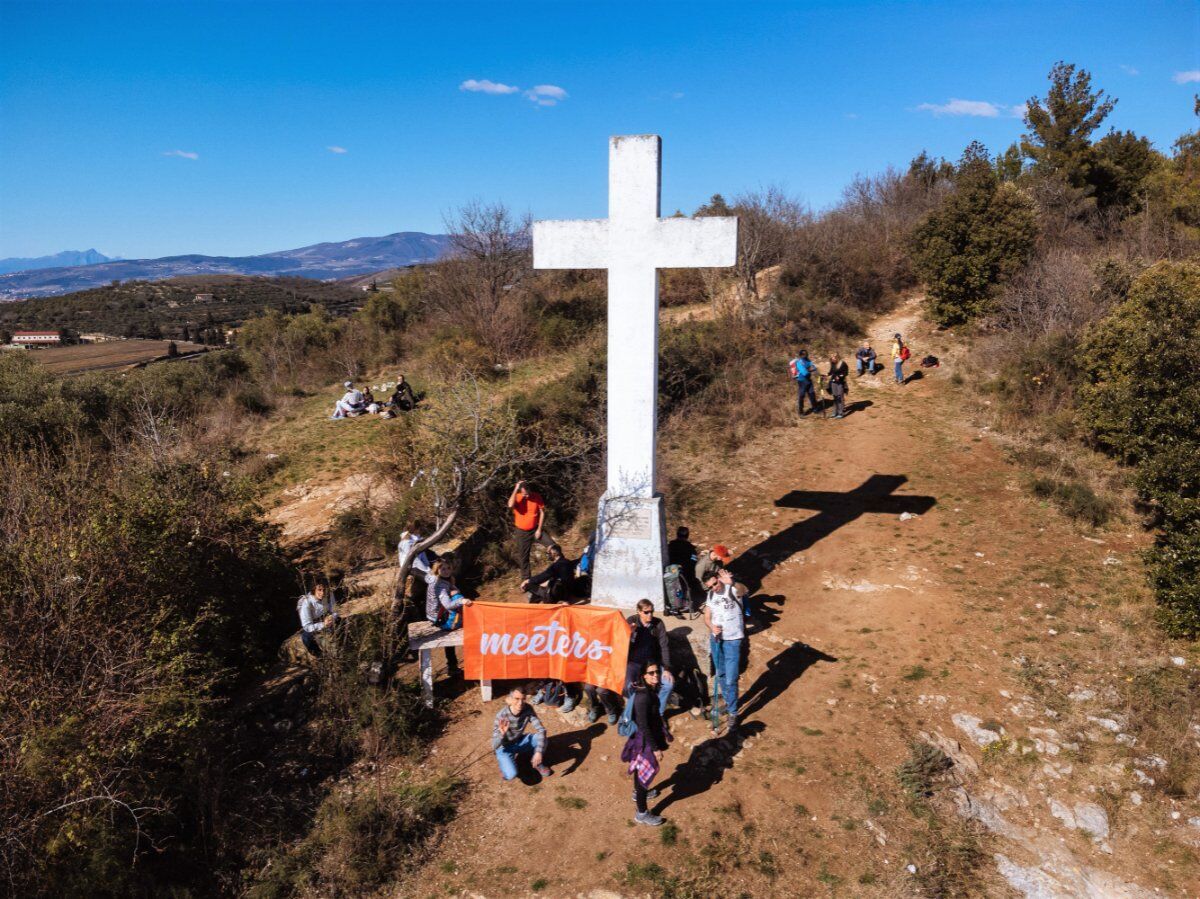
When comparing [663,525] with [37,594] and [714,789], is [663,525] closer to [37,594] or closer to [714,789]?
[714,789]

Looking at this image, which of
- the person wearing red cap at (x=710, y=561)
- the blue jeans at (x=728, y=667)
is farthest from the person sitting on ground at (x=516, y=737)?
the person wearing red cap at (x=710, y=561)

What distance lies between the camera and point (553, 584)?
8.80m

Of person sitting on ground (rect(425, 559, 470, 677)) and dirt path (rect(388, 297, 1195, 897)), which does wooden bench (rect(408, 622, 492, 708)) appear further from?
dirt path (rect(388, 297, 1195, 897))

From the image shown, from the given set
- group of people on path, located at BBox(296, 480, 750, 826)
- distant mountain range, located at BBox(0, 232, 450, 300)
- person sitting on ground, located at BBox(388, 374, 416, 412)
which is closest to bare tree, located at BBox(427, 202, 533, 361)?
person sitting on ground, located at BBox(388, 374, 416, 412)

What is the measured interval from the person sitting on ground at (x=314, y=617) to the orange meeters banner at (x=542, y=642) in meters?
1.99

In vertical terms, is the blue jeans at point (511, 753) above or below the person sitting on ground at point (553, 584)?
below

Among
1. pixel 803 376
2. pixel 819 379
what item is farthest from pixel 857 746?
pixel 819 379

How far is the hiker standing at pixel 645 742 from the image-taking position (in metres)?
5.82

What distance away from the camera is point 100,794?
551 centimetres

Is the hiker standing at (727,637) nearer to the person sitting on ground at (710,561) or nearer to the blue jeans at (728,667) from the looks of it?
the blue jeans at (728,667)

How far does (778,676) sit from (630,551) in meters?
2.21

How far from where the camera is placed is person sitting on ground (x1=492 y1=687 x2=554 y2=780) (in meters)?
6.42

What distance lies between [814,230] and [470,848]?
84.4 feet

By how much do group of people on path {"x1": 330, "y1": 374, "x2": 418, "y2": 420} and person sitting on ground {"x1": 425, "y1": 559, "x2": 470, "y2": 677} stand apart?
1108cm
